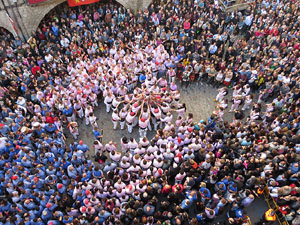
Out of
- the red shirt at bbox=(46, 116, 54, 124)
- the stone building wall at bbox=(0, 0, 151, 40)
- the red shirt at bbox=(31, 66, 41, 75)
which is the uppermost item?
the stone building wall at bbox=(0, 0, 151, 40)

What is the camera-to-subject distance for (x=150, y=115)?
13859 mm

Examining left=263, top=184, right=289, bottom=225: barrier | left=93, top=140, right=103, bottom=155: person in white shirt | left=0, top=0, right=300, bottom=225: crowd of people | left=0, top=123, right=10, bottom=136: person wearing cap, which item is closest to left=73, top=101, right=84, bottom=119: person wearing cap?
left=0, top=0, right=300, bottom=225: crowd of people

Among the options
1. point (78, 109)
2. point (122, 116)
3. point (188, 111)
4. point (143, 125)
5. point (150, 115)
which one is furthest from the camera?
point (188, 111)

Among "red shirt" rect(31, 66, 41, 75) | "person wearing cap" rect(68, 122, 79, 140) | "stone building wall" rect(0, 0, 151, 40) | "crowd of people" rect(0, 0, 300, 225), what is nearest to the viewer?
"crowd of people" rect(0, 0, 300, 225)

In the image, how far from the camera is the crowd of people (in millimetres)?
10062

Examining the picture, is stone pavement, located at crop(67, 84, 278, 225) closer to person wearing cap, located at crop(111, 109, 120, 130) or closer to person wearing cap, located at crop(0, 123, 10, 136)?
person wearing cap, located at crop(111, 109, 120, 130)

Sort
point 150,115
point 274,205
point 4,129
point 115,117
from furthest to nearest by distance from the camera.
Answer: point 150,115 < point 115,117 < point 4,129 < point 274,205

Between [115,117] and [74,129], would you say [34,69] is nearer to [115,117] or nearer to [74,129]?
[74,129]

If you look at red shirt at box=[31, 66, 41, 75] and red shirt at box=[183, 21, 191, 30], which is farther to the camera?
red shirt at box=[183, 21, 191, 30]

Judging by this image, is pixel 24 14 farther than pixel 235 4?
No

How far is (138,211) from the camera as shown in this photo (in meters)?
9.57

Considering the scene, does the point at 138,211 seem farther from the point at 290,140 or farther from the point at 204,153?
the point at 290,140

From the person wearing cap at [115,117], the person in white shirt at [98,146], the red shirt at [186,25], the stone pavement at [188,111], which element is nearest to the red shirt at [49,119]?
the stone pavement at [188,111]

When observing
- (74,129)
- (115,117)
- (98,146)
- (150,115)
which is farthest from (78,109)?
(150,115)
